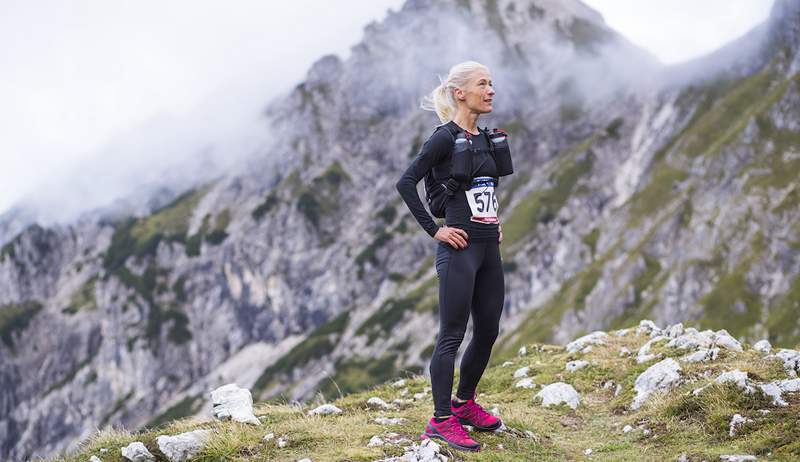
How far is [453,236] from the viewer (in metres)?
9.91

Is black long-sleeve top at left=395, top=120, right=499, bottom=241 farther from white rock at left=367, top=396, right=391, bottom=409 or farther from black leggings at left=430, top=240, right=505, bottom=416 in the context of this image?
white rock at left=367, top=396, right=391, bottom=409

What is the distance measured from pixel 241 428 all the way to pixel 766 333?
140m

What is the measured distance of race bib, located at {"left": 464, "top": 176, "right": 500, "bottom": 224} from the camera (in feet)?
33.6

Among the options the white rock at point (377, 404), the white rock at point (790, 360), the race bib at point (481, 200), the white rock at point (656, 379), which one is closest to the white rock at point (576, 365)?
the white rock at point (656, 379)

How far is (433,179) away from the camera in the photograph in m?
10.4

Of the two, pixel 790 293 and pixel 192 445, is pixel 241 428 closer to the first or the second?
pixel 192 445

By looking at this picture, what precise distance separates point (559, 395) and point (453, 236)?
5.69 meters

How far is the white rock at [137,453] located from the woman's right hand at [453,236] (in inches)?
217

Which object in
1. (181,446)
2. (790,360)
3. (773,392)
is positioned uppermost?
(181,446)

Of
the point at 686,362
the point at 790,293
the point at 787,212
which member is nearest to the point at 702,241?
the point at 787,212

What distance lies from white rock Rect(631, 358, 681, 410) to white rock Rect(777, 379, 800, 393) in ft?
6.93

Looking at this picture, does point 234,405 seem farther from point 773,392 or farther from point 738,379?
point 773,392

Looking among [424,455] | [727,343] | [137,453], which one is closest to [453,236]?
[424,455]

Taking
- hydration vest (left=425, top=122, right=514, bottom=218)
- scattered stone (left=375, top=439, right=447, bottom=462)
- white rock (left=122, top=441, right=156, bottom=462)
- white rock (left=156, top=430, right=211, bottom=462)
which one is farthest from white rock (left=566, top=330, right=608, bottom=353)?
white rock (left=122, top=441, right=156, bottom=462)
